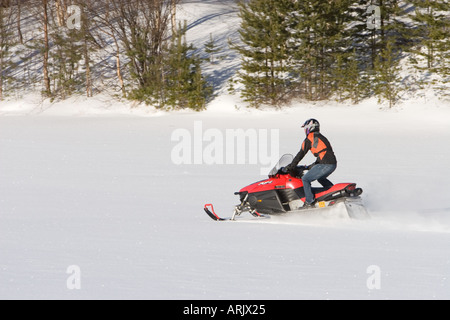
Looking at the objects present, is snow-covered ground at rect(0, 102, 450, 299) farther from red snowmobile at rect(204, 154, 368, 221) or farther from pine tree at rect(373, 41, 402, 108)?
pine tree at rect(373, 41, 402, 108)

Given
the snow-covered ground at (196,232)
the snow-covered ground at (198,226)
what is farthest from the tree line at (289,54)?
the snow-covered ground at (196,232)

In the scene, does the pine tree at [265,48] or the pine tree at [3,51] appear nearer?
the pine tree at [265,48]

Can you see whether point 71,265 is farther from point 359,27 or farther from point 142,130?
point 359,27

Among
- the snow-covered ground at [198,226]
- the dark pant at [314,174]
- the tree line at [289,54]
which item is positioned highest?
the tree line at [289,54]

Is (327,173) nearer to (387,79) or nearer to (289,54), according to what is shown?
(387,79)

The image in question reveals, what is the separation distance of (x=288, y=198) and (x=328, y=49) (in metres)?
22.6

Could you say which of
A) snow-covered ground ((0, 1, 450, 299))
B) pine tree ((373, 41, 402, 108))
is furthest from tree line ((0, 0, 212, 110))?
pine tree ((373, 41, 402, 108))

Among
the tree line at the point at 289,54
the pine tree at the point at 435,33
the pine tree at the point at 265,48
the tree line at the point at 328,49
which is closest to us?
the pine tree at the point at 435,33

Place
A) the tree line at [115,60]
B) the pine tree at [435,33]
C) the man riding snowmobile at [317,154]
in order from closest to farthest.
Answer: the man riding snowmobile at [317,154] → the pine tree at [435,33] → the tree line at [115,60]

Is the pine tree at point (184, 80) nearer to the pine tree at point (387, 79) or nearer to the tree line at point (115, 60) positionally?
the tree line at point (115, 60)

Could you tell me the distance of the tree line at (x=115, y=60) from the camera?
29.5 metres

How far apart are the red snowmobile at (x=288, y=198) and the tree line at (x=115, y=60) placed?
817 inches

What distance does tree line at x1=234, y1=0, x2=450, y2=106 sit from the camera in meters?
26.7

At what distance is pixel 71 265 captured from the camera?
5.54 metres
